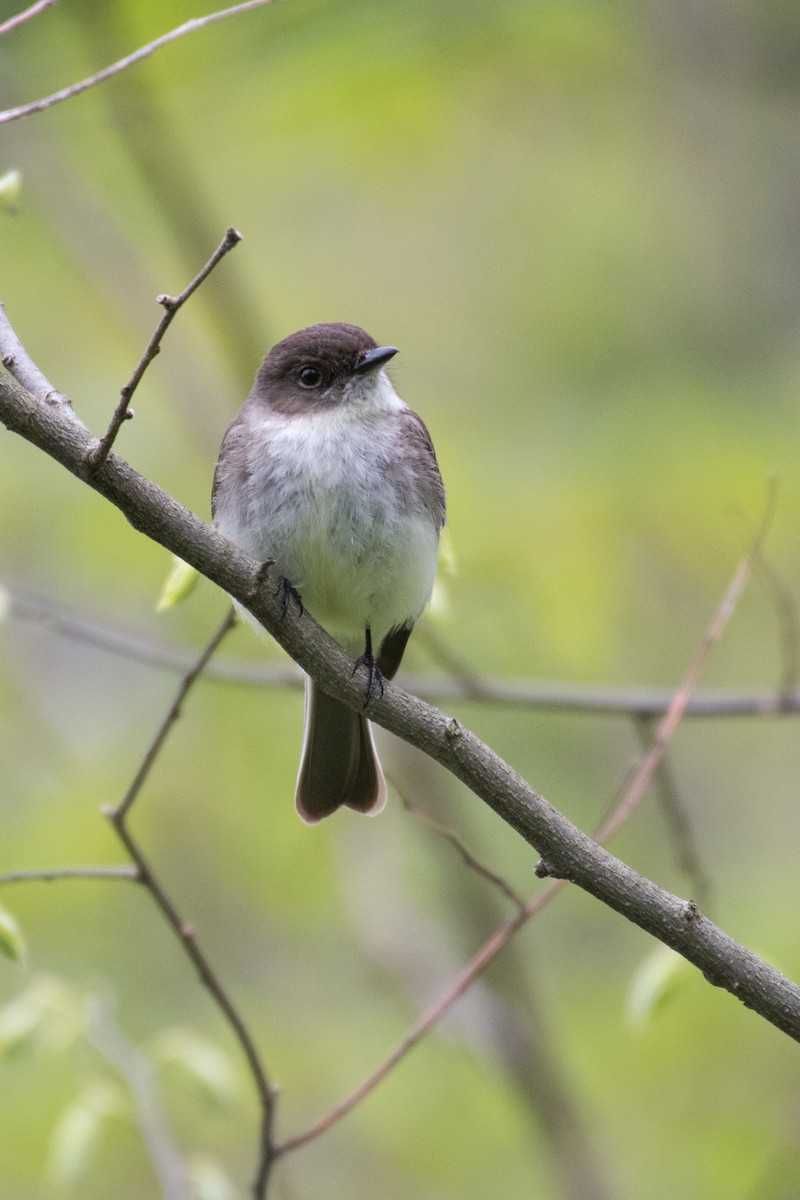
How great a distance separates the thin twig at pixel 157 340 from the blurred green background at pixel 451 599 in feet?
5.97

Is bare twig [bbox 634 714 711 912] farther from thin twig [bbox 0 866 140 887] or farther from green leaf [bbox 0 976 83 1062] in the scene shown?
green leaf [bbox 0 976 83 1062]

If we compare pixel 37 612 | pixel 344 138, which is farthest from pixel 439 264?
pixel 37 612

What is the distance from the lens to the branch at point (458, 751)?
2350 mm

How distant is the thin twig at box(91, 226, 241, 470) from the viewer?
7.07 feet

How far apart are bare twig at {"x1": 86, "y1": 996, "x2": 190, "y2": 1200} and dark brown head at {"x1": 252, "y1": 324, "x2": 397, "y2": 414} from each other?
1.65 meters

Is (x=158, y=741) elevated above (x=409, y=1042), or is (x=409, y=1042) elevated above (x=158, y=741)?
(x=158, y=741)

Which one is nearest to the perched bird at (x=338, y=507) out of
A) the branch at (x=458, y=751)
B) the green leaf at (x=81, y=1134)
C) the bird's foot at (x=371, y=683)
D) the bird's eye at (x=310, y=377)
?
the bird's eye at (x=310, y=377)

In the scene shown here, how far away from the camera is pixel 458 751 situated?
2607 mm

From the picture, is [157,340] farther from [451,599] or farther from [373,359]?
[451,599]

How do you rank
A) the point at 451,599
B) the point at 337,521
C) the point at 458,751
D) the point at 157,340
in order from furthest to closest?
1. the point at 451,599
2. the point at 337,521
3. the point at 458,751
4. the point at 157,340

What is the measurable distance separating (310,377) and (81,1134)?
2.02 m

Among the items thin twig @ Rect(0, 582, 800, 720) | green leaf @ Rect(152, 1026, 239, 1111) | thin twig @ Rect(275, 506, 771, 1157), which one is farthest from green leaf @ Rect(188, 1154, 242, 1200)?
thin twig @ Rect(0, 582, 800, 720)

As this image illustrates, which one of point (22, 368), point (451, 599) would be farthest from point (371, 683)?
point (451, 599)

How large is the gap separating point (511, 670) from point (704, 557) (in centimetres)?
90
